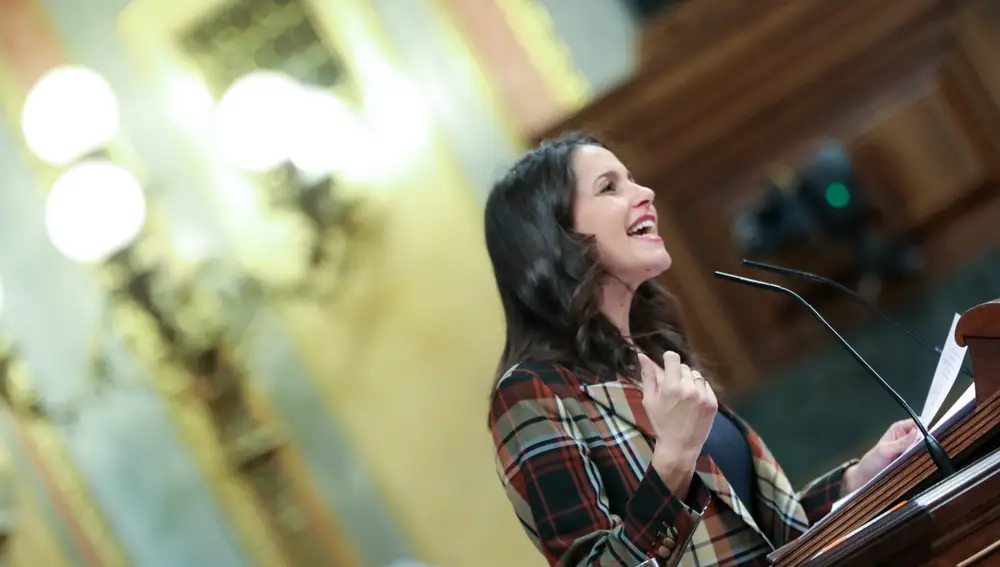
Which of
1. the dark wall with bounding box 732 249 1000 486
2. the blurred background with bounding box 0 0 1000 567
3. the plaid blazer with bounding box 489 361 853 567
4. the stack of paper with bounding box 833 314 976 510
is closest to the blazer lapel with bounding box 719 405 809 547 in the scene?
the plaid blazer with bounding box 489 361 853 567

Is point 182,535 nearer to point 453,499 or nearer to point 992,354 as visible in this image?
point 453,499

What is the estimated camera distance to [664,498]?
845 millimetres

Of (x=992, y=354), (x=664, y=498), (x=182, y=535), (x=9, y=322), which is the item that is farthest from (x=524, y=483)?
(x=9, y=322)

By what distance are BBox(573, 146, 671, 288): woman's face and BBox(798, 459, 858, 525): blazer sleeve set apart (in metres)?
0.33

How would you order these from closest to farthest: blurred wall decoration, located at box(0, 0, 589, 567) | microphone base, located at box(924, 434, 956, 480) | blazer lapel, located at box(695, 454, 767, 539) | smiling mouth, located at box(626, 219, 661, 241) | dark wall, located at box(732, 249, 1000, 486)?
1. microphone base, located at box(924, 434, 956, 480)
2. blazer lapel, located at box(695, 454, 767, 539)
3. smiling mouth, located at box(626, 219, 661, 241)
4. dark wall, located at box(732, 249, 1000, 486)
5. blurred wall decoration, located at box(0, 0, 589, 567)

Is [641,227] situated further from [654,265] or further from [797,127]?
[797,127]

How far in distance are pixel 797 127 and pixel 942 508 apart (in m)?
1.42

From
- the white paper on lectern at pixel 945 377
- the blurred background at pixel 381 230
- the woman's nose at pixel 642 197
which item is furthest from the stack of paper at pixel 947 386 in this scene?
the blurred background at pixel 381 230

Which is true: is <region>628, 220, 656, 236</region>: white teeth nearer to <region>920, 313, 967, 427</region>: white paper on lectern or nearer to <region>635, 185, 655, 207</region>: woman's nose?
<region>635, 185, 655, 207</region>: woman's nose

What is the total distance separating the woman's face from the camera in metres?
1.06

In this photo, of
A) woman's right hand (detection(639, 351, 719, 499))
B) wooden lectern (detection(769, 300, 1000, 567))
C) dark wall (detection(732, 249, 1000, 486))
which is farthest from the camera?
dark wall (detection(732, 249, 1000, 486))

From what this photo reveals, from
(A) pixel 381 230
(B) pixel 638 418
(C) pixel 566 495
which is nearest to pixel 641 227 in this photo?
(B) pixel 638 418

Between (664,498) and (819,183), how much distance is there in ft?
3.76

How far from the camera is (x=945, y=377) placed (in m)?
0.93
